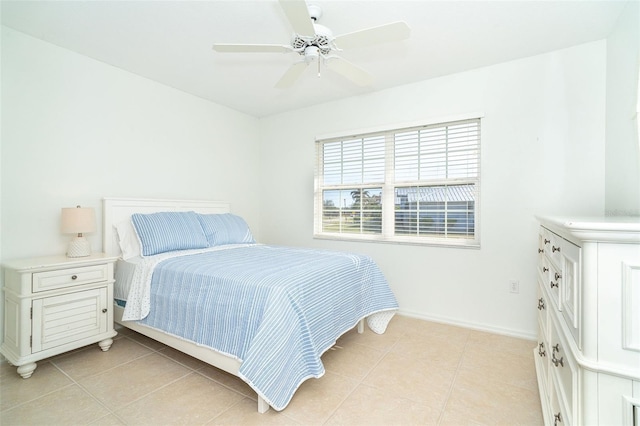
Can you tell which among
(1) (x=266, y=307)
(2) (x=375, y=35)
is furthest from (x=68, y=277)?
(2) (x=375, y=35)

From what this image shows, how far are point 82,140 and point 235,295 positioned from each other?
2.15 meters

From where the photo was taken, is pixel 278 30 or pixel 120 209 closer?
pixel 278 30

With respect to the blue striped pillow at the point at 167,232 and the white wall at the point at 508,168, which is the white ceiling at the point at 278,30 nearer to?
the white wall at the point at 508,168

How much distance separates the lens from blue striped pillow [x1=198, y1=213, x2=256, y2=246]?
3029mm

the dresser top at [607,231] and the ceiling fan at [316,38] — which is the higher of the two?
the ceiling fan at [316,38]

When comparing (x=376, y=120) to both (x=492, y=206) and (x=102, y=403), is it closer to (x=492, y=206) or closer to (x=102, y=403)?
(x=492, y=206)

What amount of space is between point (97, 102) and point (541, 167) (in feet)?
13.2

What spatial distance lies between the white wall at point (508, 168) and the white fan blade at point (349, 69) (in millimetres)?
1080

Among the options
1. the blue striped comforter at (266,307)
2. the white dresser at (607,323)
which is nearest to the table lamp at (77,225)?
the blue striped comforter at (266,307)

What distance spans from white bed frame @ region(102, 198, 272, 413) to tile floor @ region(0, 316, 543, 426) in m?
0.18

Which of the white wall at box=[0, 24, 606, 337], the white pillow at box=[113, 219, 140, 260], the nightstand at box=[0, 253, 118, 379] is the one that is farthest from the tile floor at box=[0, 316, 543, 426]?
the white pillow at box=[113, 219, 140, 260]

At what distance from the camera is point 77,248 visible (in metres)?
2.31

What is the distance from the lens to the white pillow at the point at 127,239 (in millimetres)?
2645

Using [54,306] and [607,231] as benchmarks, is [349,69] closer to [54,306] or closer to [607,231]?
[607,231]
